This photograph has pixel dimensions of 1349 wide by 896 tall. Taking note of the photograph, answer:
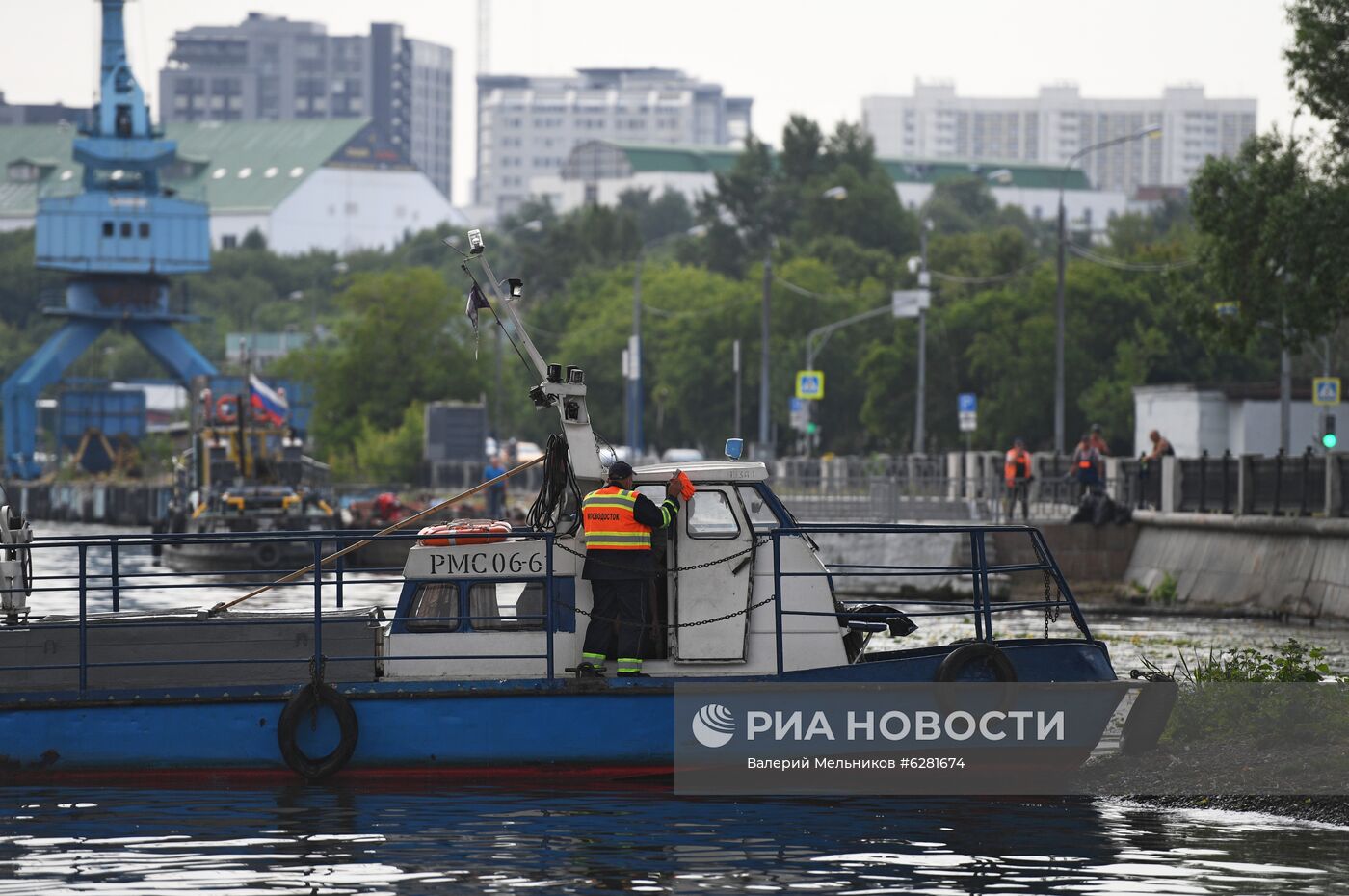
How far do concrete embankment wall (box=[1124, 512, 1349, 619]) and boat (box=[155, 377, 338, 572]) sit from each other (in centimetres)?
2050

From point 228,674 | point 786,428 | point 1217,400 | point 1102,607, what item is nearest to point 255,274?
point 786,428

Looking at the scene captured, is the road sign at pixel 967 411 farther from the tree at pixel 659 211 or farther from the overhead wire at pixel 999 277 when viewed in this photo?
the tree at pixel 659 211

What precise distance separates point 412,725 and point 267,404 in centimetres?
4670

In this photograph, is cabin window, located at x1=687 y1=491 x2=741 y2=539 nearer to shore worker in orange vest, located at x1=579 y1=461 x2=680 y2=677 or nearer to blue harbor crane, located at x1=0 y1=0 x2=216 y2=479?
shore worker in orange vest, located at x1=579 y1=461 x2=680 y2=677

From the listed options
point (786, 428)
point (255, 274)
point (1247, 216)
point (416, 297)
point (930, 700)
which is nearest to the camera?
point (930, 700)

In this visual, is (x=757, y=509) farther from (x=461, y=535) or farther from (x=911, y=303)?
(x=911, y=303)

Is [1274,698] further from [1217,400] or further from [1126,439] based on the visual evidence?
[1126,439]

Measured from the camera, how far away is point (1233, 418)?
53156 mm

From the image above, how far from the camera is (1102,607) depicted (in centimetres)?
3556

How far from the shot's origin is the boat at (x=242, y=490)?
51.7 m

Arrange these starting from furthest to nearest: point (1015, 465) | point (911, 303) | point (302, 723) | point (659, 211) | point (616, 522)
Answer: point (659, 211), point (911, 303), point (1015, 465), point (302, 723), point (616, 522)

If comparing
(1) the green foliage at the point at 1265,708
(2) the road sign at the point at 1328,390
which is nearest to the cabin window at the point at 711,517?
(1) the green foliage at the point at 1265,708

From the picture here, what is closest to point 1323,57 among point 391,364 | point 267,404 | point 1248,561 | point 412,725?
point 1248,561

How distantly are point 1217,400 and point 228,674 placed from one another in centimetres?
4147
